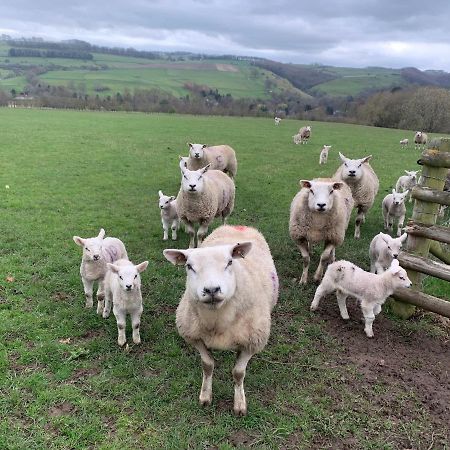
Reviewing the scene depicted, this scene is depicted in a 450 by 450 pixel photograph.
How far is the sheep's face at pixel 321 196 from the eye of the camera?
7.03 meters

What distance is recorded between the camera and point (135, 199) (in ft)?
42.7

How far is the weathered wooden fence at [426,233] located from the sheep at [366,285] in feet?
0.88

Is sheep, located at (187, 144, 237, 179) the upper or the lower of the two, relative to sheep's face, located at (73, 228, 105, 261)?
lower

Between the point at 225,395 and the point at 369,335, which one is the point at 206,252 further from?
the point at 369,335

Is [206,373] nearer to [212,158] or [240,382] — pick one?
[240,382]

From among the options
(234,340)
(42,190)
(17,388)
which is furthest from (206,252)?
(42,190)

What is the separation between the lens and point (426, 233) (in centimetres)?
596

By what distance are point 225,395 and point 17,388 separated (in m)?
2.31

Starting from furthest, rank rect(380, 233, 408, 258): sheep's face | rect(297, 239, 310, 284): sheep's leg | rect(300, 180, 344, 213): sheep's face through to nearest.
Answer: rect(297, 239, 310, 284): sheep's leg
rect(300, 180, 344, 213): sheep's face
rect(380, 233, 408, 258): sheep's face

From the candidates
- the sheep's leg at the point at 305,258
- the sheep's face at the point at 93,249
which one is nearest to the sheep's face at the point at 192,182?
the sheep's leg at the point at 305,258

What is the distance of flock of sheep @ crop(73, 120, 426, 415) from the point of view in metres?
4.05

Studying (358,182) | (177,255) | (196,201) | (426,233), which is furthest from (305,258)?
(177,255)

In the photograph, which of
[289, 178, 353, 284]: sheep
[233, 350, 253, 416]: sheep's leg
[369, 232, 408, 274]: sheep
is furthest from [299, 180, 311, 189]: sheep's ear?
[233, 350, 253, 416]: sheep's leg

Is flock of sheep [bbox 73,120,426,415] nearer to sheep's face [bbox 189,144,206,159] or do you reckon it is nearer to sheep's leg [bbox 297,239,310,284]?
sheep's leg [bbox 297,239,310,284]
